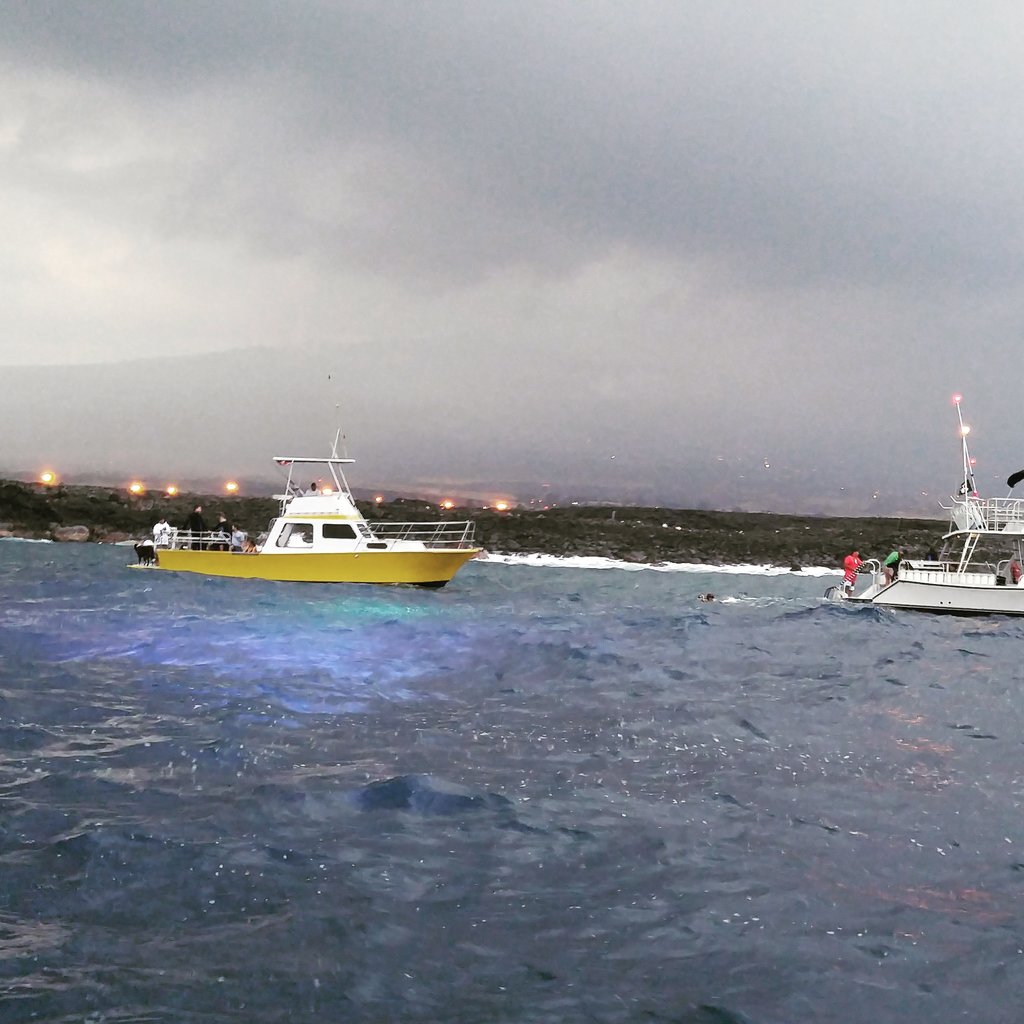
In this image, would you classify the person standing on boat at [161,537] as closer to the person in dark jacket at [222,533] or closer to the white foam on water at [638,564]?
the person in dark jacket at [222,533]

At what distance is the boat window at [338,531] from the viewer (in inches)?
1257

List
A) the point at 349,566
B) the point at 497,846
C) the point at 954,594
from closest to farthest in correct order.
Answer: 1. the point at 497,846
2. the point at 954,594
3. the point at 349,566

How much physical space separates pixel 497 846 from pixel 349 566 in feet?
84.4

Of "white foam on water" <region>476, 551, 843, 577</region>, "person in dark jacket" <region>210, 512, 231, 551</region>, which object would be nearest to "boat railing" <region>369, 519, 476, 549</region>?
"person in dark jacket" <region>210, 512, 231, 551</region>

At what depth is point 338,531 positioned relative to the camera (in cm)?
3203

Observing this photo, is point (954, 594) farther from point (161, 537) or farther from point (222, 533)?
point (161, 537)

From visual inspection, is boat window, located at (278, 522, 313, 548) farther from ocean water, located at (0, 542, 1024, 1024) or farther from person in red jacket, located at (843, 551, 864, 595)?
person in red jacket, located at (843, 551, 864, 595)

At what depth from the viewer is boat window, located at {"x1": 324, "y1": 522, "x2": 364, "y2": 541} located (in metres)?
31.9

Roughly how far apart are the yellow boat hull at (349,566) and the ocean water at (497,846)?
1678 cm

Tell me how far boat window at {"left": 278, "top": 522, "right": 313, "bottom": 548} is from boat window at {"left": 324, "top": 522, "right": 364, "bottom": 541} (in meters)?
0.75

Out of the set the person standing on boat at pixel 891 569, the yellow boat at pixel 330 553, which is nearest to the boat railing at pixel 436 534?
the yellow boat at pixel 330 553

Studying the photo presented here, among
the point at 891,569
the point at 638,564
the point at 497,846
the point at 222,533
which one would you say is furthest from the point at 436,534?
the point at 638,564

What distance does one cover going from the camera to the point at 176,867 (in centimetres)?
563

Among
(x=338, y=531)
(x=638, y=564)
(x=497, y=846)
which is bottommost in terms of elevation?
(x=638, y=564)
